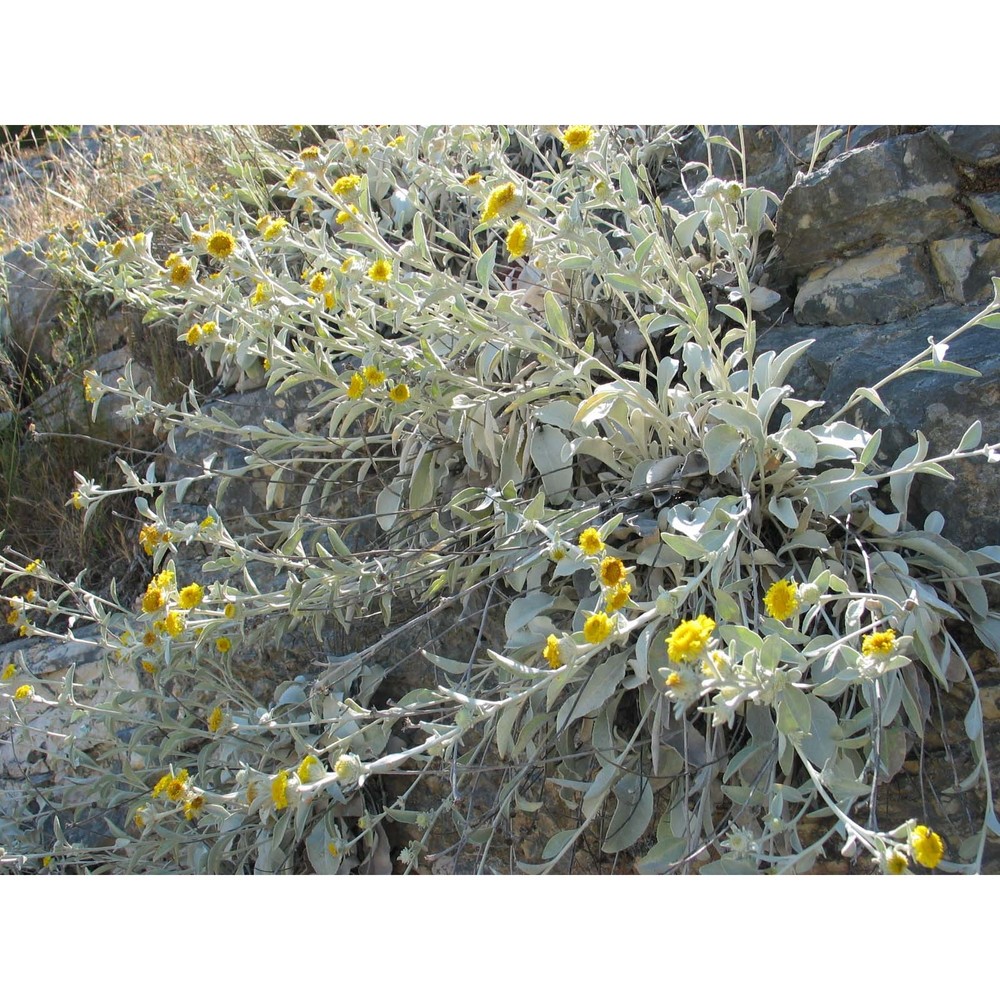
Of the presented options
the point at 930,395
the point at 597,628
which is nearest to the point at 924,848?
the point at 597,628

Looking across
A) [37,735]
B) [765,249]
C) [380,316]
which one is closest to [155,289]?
[380,316]

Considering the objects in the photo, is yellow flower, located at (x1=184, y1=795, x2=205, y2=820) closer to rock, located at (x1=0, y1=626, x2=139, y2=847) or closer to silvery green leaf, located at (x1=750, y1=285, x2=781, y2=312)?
rock, located at (x1=0, y1=626, x2=139, y2=847)

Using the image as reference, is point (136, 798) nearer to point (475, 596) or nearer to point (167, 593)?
point (167, 593)

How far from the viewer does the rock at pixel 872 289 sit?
6.30 feet

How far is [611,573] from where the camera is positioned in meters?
1.29

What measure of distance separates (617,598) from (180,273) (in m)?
1.11

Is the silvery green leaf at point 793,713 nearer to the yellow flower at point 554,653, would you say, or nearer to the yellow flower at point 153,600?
the yellow flower at point 554,653

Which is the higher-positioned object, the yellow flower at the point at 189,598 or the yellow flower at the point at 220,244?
the yellow flower at the point at 220,244

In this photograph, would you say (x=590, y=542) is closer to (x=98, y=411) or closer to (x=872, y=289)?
(x=872, y=289)

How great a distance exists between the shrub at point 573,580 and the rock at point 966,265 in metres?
0.24

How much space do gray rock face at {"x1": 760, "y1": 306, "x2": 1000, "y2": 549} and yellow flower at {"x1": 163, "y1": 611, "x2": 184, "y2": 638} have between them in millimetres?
1304

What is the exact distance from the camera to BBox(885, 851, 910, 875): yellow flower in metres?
1.05

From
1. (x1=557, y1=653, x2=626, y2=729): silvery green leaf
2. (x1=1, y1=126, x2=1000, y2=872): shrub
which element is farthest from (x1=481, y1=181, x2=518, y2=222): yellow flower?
(x1=557, y1=653, x2=626, y2=729): silvery green leaf

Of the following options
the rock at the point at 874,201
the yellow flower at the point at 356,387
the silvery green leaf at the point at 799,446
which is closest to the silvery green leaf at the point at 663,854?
the silvery green leaf at the point at 799,446
